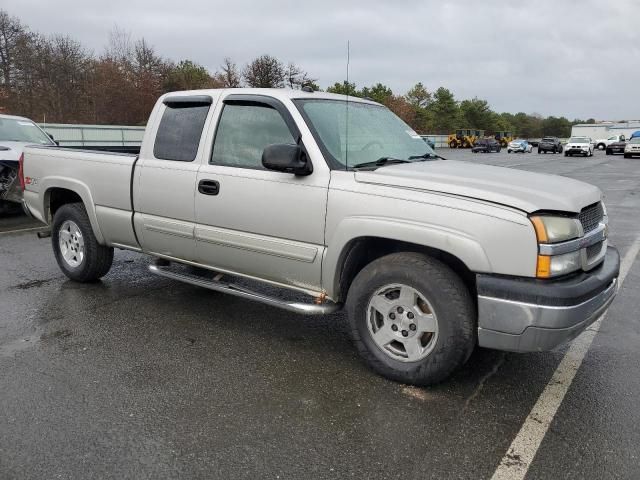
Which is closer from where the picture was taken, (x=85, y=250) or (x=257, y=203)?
(x=257, y=203)

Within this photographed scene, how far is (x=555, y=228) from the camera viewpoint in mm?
2939

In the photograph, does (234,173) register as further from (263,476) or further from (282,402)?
(263,476)

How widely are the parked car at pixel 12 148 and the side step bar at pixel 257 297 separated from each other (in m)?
5.68

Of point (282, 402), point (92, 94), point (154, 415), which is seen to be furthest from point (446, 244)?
point (92, 94)

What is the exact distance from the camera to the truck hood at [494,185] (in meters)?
3.00

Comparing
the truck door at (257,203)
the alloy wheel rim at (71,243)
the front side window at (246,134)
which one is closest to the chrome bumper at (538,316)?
the truck door at (257,203)

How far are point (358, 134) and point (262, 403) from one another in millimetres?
2087

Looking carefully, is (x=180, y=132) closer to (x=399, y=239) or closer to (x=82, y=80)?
(x=399, y=239)

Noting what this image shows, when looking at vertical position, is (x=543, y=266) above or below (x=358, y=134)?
below

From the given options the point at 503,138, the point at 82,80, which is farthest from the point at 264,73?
the point at 503,138

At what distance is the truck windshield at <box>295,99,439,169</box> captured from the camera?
148 inches

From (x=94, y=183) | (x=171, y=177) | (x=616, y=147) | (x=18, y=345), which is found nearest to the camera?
(x=18, y=345)

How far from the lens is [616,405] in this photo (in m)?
3.20

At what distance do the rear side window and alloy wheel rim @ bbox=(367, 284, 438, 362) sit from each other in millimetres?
1986
